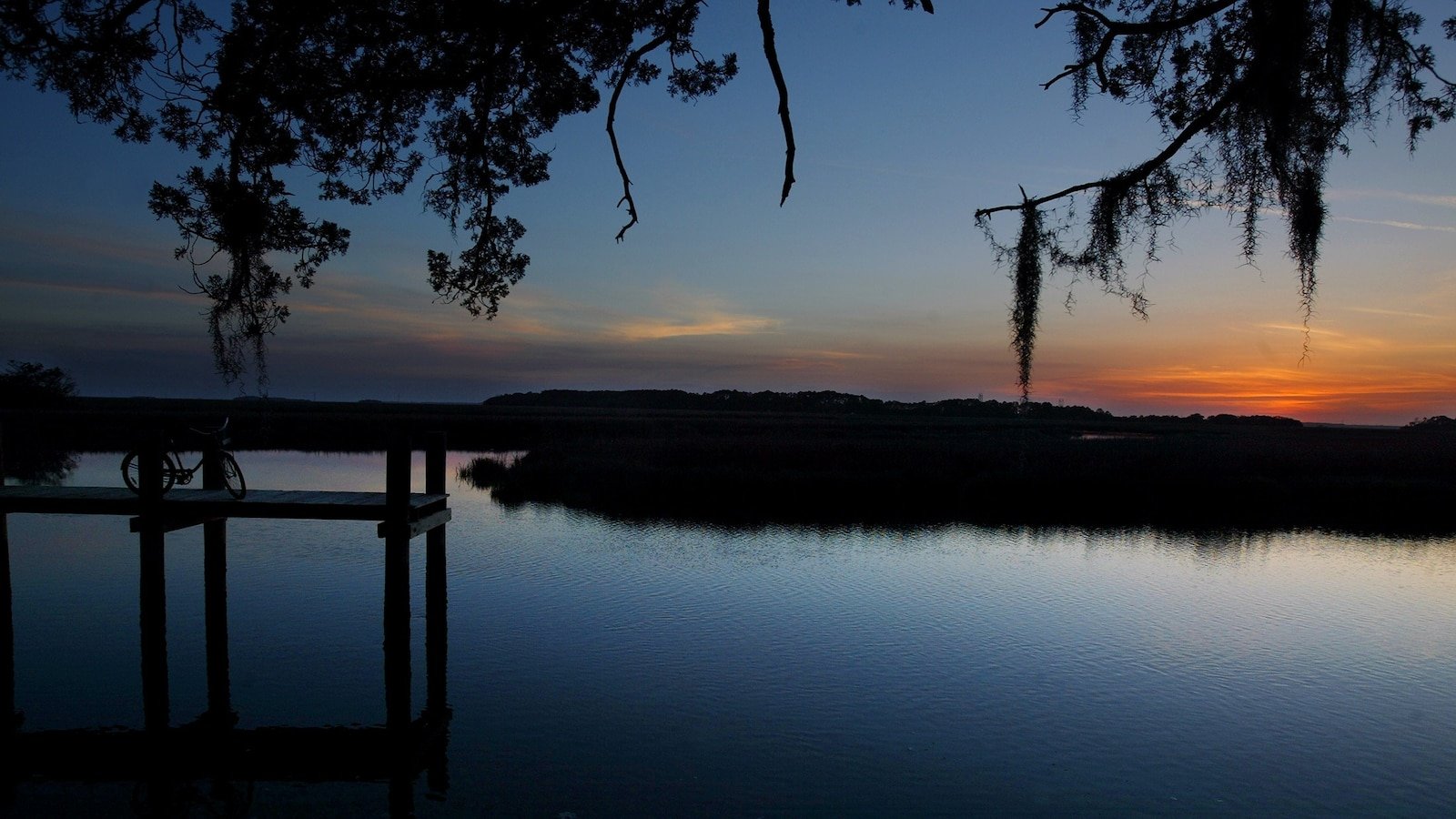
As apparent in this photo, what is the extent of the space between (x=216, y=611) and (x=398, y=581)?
7.32 feet

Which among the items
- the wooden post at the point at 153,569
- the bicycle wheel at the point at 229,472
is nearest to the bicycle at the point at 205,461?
the bicycle wheel at the point at 229,472

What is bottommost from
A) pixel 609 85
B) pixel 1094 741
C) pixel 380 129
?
pixel 1094 741

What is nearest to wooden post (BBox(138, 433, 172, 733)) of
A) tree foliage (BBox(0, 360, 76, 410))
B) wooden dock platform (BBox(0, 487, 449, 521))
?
wooden dock platform (BBox(0, 487, 449, 521))

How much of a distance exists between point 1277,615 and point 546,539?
1273 centimetres

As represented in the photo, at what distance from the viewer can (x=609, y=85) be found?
6.75 meters

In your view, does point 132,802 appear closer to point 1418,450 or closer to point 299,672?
point 299,672

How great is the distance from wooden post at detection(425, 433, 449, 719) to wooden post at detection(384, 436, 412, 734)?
0.84 metres

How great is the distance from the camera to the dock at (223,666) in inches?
318

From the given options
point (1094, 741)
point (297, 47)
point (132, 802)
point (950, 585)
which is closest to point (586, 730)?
point (132, 802)

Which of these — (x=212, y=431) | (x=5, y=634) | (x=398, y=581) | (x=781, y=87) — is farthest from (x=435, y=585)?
(x=781, y=87)

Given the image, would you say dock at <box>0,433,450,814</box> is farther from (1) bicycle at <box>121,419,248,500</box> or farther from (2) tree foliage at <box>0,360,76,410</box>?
(2) tree foliage at <box>0,360,76,410</box>

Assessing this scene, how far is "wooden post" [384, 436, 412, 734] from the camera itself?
939 centimetres

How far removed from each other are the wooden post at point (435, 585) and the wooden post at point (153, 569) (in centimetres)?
252

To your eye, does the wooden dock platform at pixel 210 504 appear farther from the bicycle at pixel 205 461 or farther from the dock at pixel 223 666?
the bicycle at pixel 205 461
